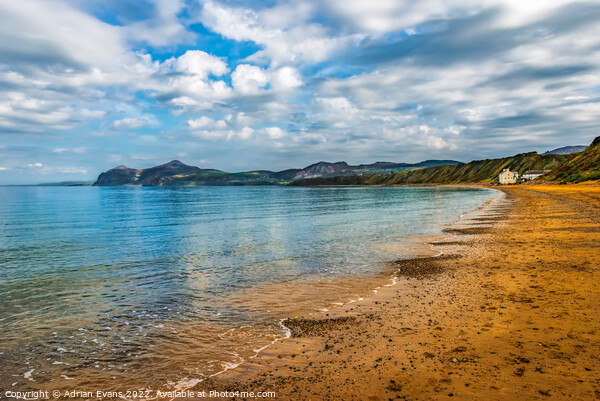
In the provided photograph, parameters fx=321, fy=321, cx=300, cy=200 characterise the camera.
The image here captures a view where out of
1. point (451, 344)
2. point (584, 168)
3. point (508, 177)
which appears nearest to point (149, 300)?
point (451, 344)

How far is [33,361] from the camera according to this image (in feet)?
28.8

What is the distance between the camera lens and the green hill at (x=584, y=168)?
363 feet

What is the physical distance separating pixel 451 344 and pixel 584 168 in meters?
157

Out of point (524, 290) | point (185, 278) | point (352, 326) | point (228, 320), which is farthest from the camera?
point (185, 278)

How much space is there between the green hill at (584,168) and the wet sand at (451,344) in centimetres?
12613

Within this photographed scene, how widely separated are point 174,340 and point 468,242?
22.7m

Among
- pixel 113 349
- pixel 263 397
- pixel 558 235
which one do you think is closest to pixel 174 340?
pixel 113 349

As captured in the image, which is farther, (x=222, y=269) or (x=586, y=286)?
(x=222, y=269)

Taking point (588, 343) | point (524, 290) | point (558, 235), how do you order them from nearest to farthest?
point (588, 343) → point (524, 290) → point (558, 235)

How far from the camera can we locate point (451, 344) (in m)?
8.36

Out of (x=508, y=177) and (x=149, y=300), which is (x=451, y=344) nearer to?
(x=149, y=300)

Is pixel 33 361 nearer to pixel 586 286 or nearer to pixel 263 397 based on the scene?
pixel 263 397

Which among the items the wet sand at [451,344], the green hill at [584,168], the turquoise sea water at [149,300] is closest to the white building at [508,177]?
the green hill at [584,168]

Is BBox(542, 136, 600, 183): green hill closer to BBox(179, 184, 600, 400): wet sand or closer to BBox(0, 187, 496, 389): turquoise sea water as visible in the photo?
BBox(0, 187, 496, 389): turquoise sea water
